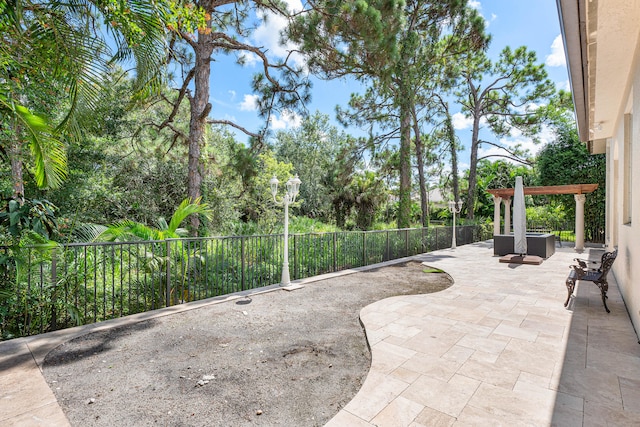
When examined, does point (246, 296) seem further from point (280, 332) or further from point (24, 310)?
point (24, 310)

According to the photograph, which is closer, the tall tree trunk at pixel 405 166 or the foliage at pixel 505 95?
the tall tree trunk at pixel 405 166

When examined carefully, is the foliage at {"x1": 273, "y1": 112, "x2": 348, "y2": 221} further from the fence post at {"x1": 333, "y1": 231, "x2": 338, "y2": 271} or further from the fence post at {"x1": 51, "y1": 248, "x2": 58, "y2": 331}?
the fence post at {"x1": 51, "y1": 248, "x2": 58, "y2": 331}

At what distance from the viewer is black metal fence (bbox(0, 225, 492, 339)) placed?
11.8 ft

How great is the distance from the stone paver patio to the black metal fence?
17.7 inches

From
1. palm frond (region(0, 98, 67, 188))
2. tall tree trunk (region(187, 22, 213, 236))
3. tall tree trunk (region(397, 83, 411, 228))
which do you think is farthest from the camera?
tall tree trunk (region(397, 83, 411, 228))

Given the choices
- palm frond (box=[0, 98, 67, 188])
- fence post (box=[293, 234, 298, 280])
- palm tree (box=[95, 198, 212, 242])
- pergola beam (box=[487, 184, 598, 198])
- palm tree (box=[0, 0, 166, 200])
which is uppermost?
palm tree (box=[0, 0, 166, 200])

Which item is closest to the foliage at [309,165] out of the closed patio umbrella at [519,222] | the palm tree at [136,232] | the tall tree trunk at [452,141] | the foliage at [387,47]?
the foliage at [387,47]

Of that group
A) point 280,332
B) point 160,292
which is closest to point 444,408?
point 280,332

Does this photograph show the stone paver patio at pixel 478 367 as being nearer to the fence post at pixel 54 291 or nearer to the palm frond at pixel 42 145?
the fence post at pixel 54 291

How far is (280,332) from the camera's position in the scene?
3730mm

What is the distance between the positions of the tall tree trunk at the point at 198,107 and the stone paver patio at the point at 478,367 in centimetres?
437

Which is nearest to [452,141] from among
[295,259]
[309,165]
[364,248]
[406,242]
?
[309,165]

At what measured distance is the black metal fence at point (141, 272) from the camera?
3596mm

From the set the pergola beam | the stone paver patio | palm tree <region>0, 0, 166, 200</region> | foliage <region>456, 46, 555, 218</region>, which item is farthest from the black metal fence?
foliage <region>456, 46, 555, 218</region>
